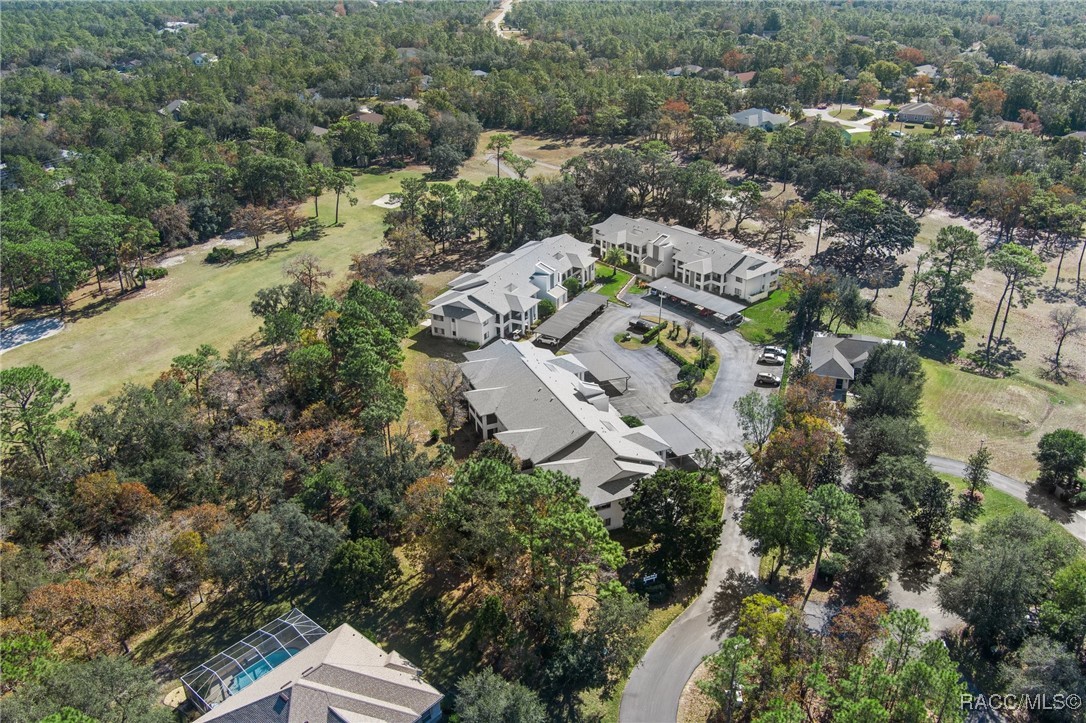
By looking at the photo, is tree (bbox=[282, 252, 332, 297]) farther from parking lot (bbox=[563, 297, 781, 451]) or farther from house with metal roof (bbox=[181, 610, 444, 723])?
house with metal roof (bbox=[181, 610, 444, 723])

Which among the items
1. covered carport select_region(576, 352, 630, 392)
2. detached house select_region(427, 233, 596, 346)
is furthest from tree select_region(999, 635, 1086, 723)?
detached house select_region(427, 233, 596, 346)

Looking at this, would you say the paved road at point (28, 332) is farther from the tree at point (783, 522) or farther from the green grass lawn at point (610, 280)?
the tree at point (783, 522)

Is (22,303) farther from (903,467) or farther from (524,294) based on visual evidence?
(903,467)

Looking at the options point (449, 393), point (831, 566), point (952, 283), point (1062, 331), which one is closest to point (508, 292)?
point (449, 393)

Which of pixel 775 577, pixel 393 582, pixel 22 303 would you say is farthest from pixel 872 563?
pixel 22 303

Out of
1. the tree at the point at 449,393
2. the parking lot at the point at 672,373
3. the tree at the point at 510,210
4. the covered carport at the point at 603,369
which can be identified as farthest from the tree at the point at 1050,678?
the tree at the point at 510,210
